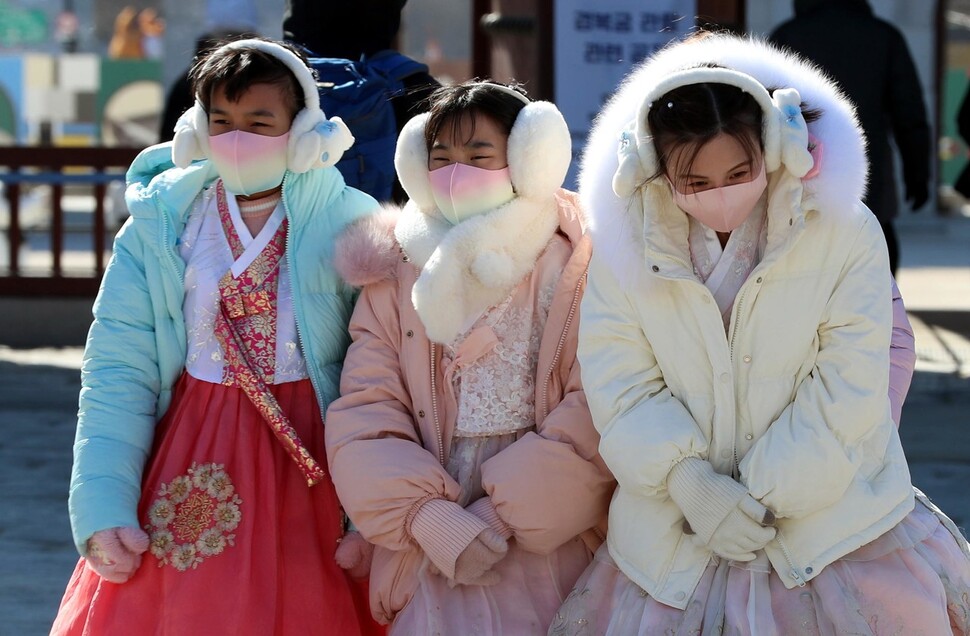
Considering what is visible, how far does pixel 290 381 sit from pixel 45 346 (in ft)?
17.2

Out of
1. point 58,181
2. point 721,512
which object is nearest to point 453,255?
point 721,512

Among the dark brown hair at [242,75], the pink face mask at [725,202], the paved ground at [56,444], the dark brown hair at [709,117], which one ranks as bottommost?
the paved ground at [56,444]

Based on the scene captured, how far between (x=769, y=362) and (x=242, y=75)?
1.23 m

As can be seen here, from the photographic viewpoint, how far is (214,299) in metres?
2.95

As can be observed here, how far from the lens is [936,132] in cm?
1405

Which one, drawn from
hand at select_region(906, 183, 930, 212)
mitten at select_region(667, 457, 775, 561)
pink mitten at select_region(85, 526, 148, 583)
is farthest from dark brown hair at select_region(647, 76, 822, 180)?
hand at select_region(906, 183, 930, 212)

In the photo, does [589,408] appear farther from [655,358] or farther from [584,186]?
[584,186]

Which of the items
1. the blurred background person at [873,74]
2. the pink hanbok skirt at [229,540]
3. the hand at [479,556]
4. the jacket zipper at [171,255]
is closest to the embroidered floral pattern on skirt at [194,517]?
the pink hanbok skirt at [229,540]

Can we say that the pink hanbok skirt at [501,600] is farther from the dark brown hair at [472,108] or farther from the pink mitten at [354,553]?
the dark brown hair at [472,108]

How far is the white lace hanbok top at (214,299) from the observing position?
295 cm

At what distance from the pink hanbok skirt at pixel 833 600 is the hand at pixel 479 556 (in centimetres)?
18

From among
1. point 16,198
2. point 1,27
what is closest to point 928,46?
point 16,198

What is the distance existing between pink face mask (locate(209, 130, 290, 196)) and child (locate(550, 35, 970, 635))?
0.72m

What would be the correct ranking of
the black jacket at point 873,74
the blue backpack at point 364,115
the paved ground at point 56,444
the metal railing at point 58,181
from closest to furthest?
the blue backpack at point 364,115 < the paved ground at point 56,444 < the black jacket at point 873,74 < the metal railing at point 58,181
